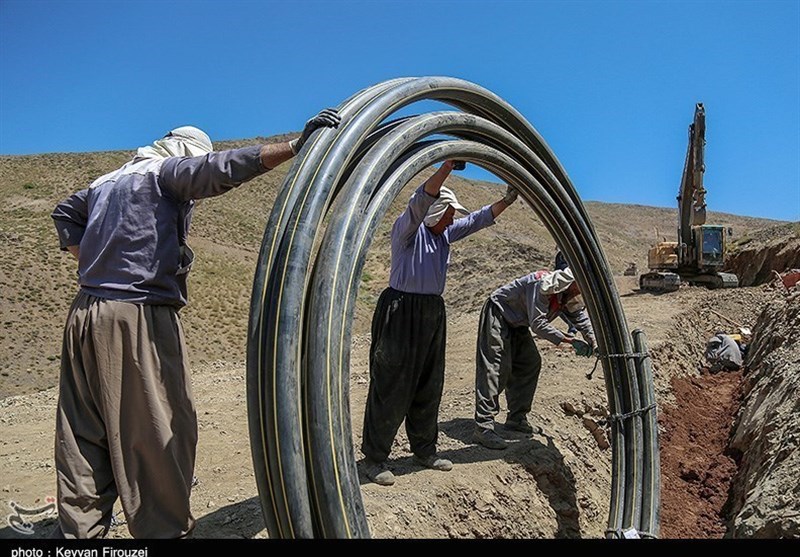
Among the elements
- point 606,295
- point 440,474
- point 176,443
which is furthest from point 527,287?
point 176,443

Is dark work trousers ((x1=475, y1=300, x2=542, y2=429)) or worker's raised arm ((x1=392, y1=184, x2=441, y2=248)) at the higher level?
worker's raised arm ((x1=392, y1=184, x2=441, y2=248))

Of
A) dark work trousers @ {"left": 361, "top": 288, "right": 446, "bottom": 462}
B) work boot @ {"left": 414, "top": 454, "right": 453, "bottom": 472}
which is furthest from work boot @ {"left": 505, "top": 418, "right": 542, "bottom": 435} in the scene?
dark work trousers @ {"left": 361, "top": 288, "right": 446, "bottom": 462}

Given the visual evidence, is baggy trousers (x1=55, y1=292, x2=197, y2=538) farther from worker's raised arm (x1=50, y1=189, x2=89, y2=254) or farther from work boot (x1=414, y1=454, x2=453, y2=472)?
work boot (x1=414, y1=454, x2=453, y2=472)

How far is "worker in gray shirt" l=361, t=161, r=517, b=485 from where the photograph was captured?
397cm

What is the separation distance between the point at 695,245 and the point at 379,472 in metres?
14.7

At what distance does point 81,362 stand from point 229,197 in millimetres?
39099

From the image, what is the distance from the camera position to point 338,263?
2.55m

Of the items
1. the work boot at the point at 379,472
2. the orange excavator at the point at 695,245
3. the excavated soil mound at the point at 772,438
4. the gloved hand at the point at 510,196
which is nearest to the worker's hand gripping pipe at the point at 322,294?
the gloved hand at the point at 510,196

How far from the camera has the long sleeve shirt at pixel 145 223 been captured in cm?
251

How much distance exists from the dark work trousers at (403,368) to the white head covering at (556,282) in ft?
3.38

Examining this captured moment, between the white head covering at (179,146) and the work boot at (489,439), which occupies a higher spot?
the white head covering at (179,146)

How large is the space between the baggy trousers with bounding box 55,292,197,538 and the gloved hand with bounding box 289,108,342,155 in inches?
34.3

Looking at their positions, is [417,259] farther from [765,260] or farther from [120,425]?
[765,260]

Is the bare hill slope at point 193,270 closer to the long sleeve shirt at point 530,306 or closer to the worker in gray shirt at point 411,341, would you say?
the long sleeve shirt at point 530,306
